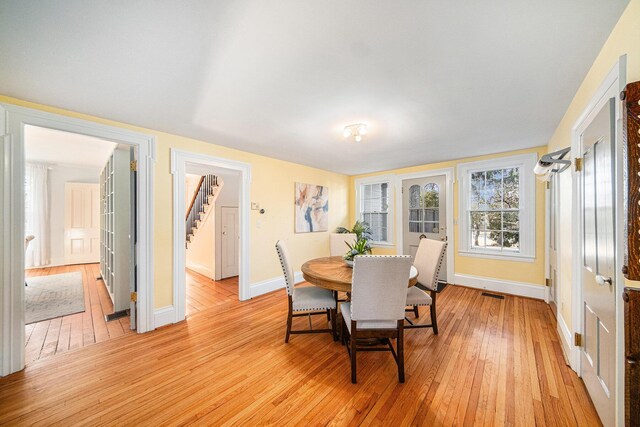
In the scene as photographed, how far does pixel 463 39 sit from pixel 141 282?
3.56 m

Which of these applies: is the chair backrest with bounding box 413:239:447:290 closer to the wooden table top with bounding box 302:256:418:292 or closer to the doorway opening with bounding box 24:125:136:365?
the wooden table top with bounding box 302:256:418:292

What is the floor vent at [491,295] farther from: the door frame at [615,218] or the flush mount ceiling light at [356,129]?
the flush mount ceiling light at [356,129]

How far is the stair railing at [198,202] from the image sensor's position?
5.29m

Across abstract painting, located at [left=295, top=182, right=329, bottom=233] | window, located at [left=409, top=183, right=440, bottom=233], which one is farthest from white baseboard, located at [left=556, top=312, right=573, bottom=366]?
abstract painting, located at [left=295, top=182, right=329, bottom=233]

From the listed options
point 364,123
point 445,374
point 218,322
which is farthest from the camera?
point 218,322

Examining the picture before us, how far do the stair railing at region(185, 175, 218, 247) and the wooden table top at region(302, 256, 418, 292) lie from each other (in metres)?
3.62

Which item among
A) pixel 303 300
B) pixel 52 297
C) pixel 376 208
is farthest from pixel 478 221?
pixel 52 297

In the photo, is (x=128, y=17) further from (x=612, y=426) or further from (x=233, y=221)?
(x=233, y=221)

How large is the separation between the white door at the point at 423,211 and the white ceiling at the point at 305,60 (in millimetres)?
1908

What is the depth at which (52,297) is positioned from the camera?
3.59m

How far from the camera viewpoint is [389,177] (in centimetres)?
507

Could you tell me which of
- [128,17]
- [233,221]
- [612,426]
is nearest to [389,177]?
[233,221]

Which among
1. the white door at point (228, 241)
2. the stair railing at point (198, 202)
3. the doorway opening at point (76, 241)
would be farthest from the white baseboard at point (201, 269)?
the doorway opening at point (76, 241)

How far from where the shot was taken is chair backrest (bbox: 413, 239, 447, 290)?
2549 mm
